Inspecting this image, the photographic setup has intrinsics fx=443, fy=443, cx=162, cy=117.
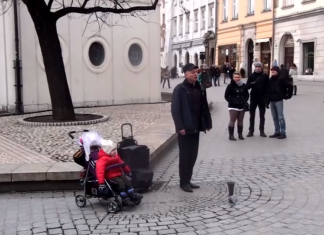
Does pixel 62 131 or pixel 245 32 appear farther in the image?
pixel 245 32

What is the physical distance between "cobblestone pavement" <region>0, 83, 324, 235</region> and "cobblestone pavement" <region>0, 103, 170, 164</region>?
1.81 meters

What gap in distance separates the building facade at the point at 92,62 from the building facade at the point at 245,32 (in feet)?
72.6

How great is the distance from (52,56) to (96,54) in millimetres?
5344

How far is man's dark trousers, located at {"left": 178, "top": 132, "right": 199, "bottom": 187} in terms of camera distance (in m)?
6.31

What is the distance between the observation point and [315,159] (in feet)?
27.1

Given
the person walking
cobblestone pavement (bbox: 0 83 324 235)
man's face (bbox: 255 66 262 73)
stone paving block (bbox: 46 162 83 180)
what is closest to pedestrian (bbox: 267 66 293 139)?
man's face (bbox: 255 66 262 73)

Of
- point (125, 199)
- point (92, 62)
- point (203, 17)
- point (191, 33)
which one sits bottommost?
point (125, 199)

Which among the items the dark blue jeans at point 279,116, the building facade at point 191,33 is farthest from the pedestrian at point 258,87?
the building facade at point 191,33

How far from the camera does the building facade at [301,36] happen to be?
105 ft

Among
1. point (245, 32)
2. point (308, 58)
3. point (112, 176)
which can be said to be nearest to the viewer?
point (112, 176)

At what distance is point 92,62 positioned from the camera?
1733 centimetres

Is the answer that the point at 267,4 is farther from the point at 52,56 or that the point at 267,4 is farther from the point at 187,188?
the point at 187,188

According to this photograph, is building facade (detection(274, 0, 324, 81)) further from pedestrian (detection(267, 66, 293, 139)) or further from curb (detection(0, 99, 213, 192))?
curb (detection(0, 99, 213, 192))

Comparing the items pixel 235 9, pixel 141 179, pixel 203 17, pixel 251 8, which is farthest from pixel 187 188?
pixel 203 17
